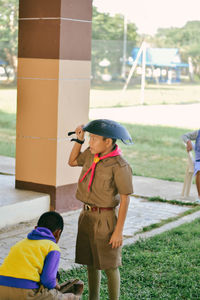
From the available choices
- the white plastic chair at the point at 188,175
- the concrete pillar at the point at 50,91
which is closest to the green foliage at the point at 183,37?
the white plastic chair at the point at 188,175

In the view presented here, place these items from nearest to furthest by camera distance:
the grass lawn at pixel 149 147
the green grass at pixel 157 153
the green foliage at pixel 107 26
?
the green grass at pixel 157 153 → the grass lawn at pixel 149 147 → the green foliage at pixel 107 26

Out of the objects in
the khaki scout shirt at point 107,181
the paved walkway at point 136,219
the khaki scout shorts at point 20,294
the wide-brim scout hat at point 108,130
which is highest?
the wide-brim scout hat at point 108,130

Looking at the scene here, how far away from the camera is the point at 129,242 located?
19.7 feet

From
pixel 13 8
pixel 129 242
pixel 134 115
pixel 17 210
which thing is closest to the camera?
pixel 129 242

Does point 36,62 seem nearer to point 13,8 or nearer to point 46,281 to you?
point 46,281

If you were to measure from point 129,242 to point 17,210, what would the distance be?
1.39 m

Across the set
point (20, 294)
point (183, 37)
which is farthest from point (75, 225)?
point (183, 37)

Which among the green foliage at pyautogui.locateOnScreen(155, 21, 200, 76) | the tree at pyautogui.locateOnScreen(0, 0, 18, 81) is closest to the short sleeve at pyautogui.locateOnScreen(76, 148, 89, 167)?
the tree at pyautogui.locateOnScreen(0, 0, 18, 81)

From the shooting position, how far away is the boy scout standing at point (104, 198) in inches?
151

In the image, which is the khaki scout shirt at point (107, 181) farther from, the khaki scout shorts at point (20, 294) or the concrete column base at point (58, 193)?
the concrete column base at point (58, 193)

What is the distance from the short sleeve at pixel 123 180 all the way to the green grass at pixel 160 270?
1108 mm

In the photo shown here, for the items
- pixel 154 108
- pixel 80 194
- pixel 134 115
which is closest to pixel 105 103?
pixel 154 108

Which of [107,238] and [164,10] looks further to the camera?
[164,10]

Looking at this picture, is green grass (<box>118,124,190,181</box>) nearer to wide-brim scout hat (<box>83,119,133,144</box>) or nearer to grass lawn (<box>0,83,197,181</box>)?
grass lawn (<box>0,83,197,181</box>)
